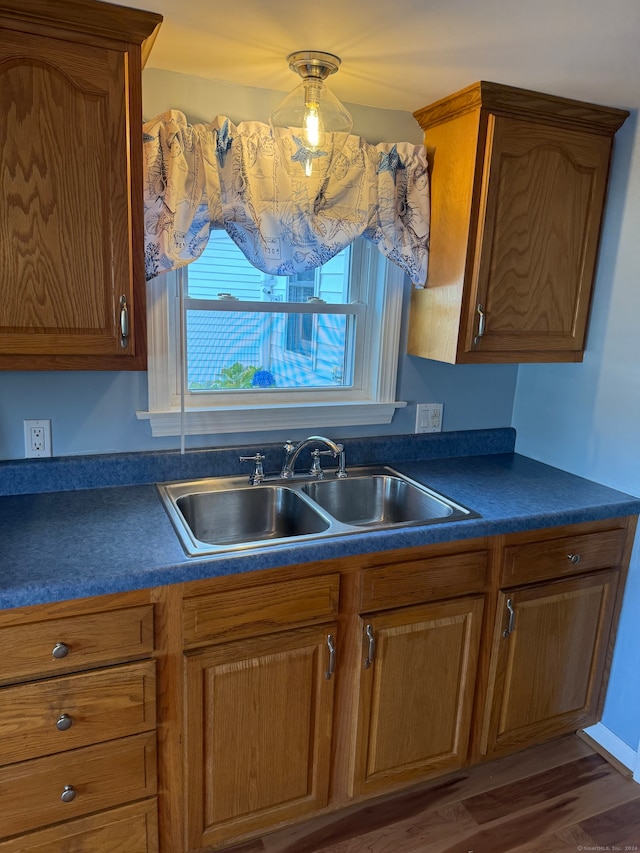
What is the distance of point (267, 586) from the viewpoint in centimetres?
150

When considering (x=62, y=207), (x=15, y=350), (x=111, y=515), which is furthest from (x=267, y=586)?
(x=62, y=207)

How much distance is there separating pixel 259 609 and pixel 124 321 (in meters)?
0.80

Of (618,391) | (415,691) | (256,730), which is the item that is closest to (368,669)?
(415,691)

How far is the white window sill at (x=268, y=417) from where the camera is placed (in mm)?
1909

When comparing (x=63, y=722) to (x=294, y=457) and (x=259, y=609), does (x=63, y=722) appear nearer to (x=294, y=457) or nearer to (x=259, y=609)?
(x=259, y=609)

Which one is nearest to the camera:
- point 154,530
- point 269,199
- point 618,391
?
point 154,530

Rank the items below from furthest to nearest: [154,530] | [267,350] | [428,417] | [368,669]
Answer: [428,417]
[267,350]
[368,669]
[154,530]

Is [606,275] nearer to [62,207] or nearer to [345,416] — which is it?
[345,416]

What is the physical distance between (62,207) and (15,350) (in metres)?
0.35

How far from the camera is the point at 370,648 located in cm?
166

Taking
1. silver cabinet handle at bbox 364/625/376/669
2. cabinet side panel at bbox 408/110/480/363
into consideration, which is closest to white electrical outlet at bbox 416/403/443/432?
cabinet side panel at bbox 408/110/480/363

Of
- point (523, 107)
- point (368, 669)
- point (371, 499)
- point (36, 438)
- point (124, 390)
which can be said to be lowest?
point (368, 669)

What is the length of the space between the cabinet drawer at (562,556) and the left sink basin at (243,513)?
623 millimetres

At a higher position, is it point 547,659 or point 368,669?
point 368,669
